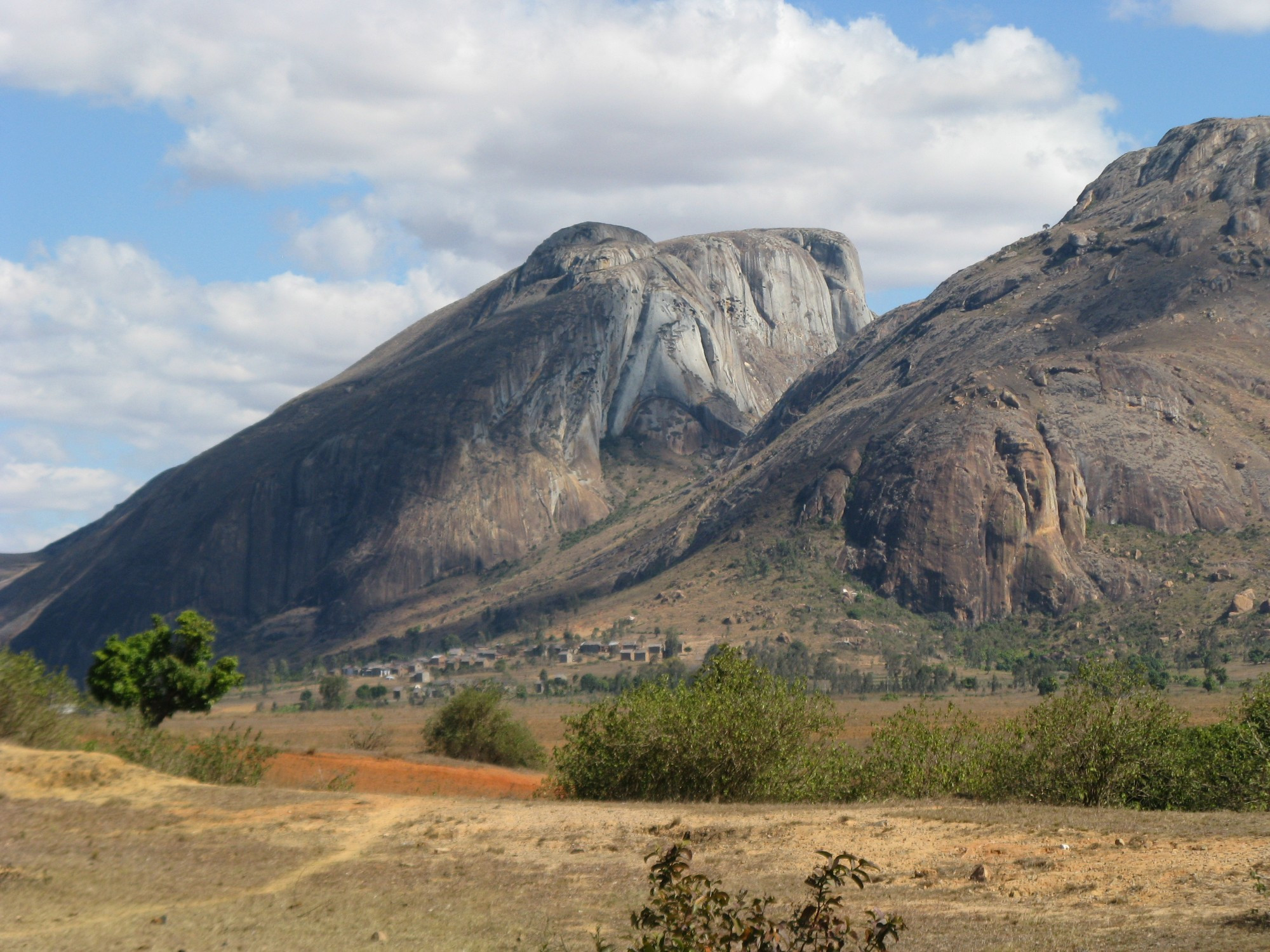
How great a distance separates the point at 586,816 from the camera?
26000 mm

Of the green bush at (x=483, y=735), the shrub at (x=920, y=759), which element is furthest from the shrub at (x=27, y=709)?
the green bush at (x=483, y=735)

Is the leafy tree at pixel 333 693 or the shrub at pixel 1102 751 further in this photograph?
the leafy tree at pixel 333 693

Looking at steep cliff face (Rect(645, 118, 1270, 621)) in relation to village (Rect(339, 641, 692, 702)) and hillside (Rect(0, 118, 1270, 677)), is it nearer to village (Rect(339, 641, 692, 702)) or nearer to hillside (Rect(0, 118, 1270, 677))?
hillside (Rect(0, 118, 1270, 677))

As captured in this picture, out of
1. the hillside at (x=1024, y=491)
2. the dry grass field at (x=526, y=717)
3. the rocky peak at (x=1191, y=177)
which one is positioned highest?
the rocky peak at (x=1191, y=177)

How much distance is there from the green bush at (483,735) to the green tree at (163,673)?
10646mm

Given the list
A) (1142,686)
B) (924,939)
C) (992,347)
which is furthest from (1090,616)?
(924,939)

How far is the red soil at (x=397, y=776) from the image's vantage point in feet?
129

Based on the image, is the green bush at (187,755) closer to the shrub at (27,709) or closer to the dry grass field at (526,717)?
the shrub at (27,709)

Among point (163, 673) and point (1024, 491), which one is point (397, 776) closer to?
point (163, 673)

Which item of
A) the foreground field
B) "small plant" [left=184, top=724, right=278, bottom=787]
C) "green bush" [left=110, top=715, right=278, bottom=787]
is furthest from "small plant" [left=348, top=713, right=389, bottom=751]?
the foreground field

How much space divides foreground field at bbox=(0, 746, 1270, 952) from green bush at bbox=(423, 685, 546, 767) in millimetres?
23070

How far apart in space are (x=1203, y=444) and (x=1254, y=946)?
12782 centimetres

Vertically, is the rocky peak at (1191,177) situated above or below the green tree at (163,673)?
above

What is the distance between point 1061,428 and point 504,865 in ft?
405
